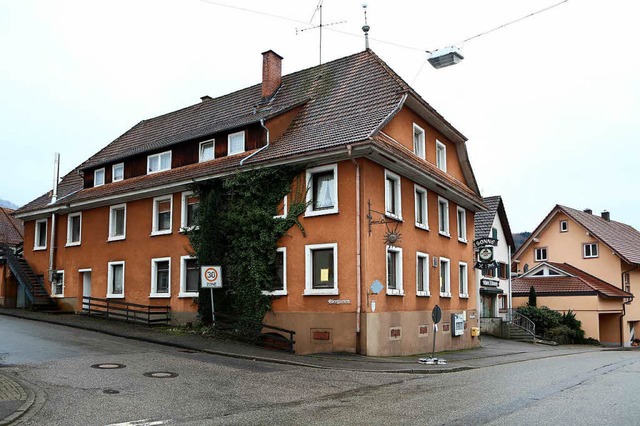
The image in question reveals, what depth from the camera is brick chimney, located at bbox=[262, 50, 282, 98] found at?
89.8 ft

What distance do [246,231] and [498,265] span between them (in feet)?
80.3

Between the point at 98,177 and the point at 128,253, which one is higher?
the point at 98,177

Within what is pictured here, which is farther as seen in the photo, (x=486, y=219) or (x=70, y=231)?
(x=486, y=219)

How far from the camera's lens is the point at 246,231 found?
21828 mm

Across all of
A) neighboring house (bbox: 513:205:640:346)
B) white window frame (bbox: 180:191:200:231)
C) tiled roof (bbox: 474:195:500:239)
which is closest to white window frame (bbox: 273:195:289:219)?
white window frame (bbox: 180:191:200:231)

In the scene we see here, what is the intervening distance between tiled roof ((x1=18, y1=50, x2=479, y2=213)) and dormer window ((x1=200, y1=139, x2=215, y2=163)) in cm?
48

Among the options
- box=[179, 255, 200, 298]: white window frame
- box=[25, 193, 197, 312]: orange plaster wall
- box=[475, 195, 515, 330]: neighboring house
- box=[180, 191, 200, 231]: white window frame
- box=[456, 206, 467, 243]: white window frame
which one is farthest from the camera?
box=[475, 195, 515, 330]: neighboring house

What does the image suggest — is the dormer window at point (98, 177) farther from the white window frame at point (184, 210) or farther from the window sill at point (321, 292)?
the window sill at point (321, 292)

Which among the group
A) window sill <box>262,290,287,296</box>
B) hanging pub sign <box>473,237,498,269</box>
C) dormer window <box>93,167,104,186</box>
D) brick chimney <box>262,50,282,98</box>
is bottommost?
window sill <box>262,290,287,296</box>

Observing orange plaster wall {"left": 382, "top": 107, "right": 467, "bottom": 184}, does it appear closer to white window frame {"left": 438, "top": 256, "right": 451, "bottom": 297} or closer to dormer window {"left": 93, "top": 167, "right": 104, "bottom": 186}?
white window frame {"left": 438, "top": 256, "right": 451, "bottom": 297}

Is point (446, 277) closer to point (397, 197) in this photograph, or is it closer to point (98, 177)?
point (397, 197)

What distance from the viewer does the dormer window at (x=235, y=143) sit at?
2409cm

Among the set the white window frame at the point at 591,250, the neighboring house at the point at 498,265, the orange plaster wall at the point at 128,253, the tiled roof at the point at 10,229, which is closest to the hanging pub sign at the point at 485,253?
the neighboring house at the point at 498,265

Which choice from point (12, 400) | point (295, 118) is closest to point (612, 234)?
point (295, 118)
